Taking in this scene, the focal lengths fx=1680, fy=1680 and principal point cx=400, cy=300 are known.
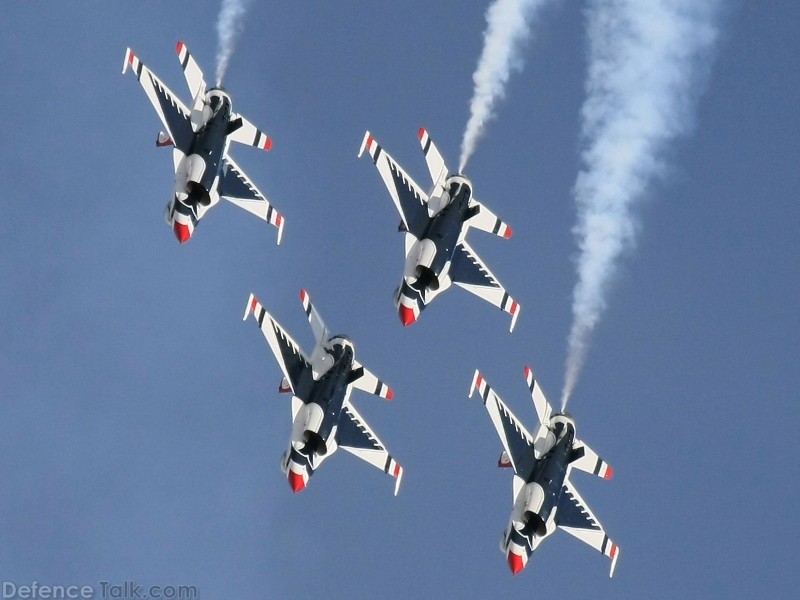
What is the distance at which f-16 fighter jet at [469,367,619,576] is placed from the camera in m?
67.9

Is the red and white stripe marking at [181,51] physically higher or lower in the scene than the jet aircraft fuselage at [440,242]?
higher

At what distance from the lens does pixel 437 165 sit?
2790 inches

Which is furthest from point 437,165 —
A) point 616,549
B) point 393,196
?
point 616,549

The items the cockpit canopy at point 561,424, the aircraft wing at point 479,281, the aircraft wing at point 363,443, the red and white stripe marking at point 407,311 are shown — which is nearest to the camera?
the cockpit canopy at point 561,424

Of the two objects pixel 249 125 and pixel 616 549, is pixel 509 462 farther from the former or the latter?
pixel 249 125

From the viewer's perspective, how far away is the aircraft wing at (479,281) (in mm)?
72312

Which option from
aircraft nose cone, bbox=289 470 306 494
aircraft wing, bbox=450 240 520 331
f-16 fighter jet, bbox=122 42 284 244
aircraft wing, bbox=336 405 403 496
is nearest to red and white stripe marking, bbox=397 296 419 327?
aircraft wing, bbox=450 240 520 331

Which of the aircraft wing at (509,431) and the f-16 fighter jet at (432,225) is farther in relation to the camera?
the f-16 fighter jet at (432,225)

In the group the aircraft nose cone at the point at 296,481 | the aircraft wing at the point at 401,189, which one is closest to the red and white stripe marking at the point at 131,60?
the aircraft wing at the point at 401,189

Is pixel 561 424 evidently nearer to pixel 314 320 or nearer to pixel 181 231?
pixel 314 320

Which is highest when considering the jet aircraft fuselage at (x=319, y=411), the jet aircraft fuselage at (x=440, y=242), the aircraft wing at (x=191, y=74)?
the aircraft wing at (x=191, y=74)

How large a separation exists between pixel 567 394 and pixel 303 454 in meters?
10.9

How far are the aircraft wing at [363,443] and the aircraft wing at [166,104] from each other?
1312cm

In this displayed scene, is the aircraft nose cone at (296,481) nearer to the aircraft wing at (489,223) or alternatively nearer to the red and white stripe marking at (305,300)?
the red and white stripe marking at (305,300)
